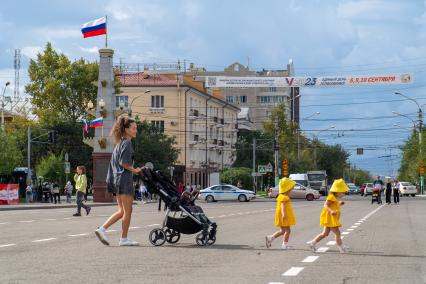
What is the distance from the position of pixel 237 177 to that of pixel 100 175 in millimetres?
34312

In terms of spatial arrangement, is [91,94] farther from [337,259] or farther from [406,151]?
[337,259]

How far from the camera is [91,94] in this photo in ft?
290

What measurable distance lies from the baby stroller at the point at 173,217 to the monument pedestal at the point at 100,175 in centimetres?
4215

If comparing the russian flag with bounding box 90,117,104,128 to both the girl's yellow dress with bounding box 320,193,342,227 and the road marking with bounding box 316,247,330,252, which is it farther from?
the girl's yellow dress with bounding box 320,193,342,227

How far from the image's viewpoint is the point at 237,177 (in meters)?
90.5

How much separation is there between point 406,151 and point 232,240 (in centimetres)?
8442

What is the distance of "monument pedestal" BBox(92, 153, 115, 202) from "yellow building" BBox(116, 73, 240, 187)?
1279 inches

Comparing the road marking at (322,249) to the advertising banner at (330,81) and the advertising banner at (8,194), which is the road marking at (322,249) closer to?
the advertising banner at (8,194)

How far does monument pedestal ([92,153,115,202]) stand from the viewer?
57.0m

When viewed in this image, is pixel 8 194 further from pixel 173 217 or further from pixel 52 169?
pixel 173 217

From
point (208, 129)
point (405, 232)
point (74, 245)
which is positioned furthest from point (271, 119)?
point (74, 245)

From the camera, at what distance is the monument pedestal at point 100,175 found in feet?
187

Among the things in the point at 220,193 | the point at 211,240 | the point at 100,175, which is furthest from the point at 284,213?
the point at 220,193

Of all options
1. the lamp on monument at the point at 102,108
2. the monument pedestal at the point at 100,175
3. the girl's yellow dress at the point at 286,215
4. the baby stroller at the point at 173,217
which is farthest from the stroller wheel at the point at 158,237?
the monument pedestal at the point at 100,175
